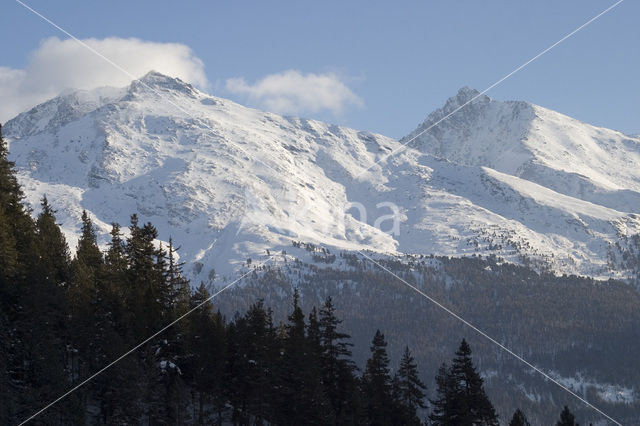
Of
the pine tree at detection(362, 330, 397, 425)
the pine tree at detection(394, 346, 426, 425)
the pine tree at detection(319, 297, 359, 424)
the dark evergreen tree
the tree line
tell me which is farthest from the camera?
the pine tree at detection(394, 346, 426, 425)

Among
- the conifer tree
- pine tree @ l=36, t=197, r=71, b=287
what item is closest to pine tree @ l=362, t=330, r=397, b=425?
the conifer tree

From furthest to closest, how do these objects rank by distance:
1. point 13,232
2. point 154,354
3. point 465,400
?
point 13,232, point 465,400, point 154,354

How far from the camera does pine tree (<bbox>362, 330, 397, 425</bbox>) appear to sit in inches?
2707

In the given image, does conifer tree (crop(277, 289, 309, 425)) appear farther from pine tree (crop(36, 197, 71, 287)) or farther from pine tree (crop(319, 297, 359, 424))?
pine tree (crop(36, 197, 71, 287))

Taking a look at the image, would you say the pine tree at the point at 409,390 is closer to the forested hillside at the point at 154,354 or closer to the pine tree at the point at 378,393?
the forested hillside at the point at 154,354

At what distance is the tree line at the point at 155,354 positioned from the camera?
56.2m

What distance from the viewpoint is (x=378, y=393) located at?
70.4m

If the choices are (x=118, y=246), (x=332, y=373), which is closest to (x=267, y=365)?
(x=332, y=373)

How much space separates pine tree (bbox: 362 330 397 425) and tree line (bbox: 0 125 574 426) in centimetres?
10

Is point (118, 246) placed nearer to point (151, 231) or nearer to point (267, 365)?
point (151, 231)

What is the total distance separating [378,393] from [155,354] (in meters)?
21.3

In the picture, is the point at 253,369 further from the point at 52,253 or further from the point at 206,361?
the point at 52,253

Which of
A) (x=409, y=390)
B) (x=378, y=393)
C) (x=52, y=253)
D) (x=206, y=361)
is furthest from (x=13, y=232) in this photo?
(x=409, y=390)

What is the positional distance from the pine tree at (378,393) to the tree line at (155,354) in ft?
0.32
